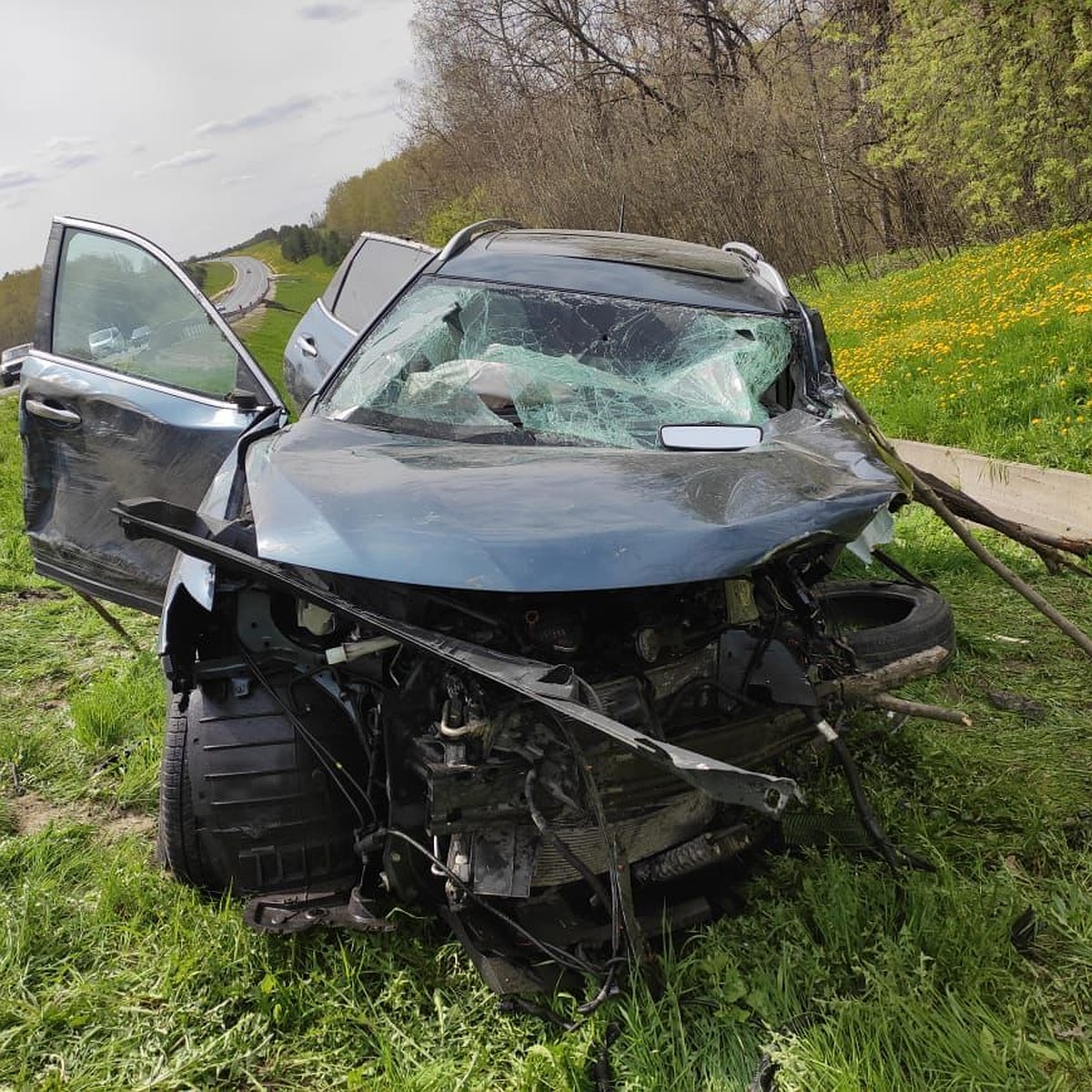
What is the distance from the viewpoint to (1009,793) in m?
2.76

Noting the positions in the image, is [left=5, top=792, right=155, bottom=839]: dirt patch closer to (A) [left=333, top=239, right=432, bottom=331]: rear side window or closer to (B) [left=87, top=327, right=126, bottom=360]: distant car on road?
(B) [left=87, top=327, right=126, bottom=360]: distant car on road

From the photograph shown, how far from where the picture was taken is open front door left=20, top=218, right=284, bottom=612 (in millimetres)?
3439

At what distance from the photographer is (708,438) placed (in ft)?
8.09

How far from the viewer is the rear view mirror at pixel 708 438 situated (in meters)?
2.45

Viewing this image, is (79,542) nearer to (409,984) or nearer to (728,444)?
(409,984)

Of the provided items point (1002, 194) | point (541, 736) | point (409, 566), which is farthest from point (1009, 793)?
point (1002, 194)

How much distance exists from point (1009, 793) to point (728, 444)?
1333 millimetres

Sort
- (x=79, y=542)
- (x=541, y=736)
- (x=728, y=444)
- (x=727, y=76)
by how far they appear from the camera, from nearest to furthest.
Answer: (x=541, y=736) < (x=728, y=444) < (x=79, y=542) < (x=727, y=76)

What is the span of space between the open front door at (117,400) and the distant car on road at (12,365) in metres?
0.08

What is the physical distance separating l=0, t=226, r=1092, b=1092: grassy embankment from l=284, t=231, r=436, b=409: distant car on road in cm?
237

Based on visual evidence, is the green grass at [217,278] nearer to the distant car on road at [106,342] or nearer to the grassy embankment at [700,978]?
the distant car on road at [106,342]

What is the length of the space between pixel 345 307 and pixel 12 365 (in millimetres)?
1643

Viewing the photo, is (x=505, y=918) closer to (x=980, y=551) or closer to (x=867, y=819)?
(x=867, y=819)

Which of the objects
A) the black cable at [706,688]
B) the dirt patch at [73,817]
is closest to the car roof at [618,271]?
the black cable at [706,688]
